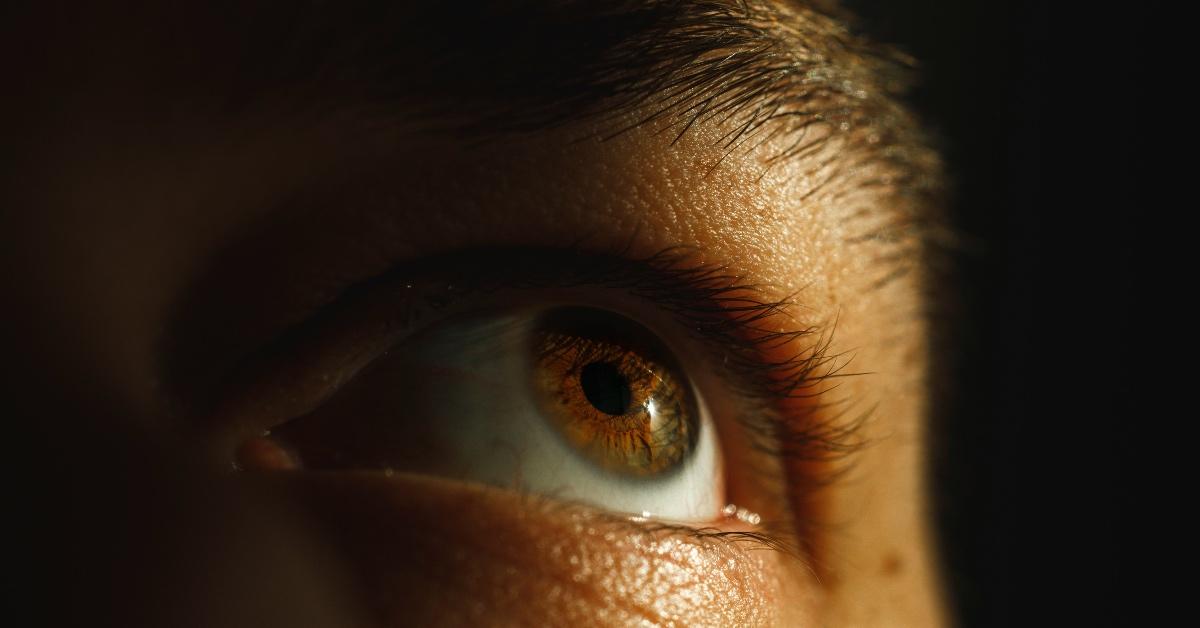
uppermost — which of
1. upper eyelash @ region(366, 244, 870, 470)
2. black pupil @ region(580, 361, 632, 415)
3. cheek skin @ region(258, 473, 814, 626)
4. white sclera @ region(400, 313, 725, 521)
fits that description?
upper eyelash @ region(366, 244, 870, 470)

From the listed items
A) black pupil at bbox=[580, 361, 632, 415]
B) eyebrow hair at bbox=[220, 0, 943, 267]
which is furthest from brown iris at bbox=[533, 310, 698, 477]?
eyebrow hair at bbox=[220, 0, 943, 267]

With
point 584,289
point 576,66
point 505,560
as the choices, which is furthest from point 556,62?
point 505,560

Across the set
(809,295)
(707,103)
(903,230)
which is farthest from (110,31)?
(903,230)

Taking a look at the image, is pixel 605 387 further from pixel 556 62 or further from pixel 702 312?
pixel 556 62

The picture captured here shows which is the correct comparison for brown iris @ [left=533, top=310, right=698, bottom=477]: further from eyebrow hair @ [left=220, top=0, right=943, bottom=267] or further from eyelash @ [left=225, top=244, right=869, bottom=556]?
eyebrow hair @ [left=220, top=0, right=943, bottom=267]

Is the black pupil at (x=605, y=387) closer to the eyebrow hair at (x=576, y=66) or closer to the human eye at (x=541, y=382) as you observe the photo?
the human eye at (x=541, y=382)

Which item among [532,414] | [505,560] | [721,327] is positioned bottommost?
[505,560]

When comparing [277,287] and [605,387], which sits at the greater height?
[605,387]
